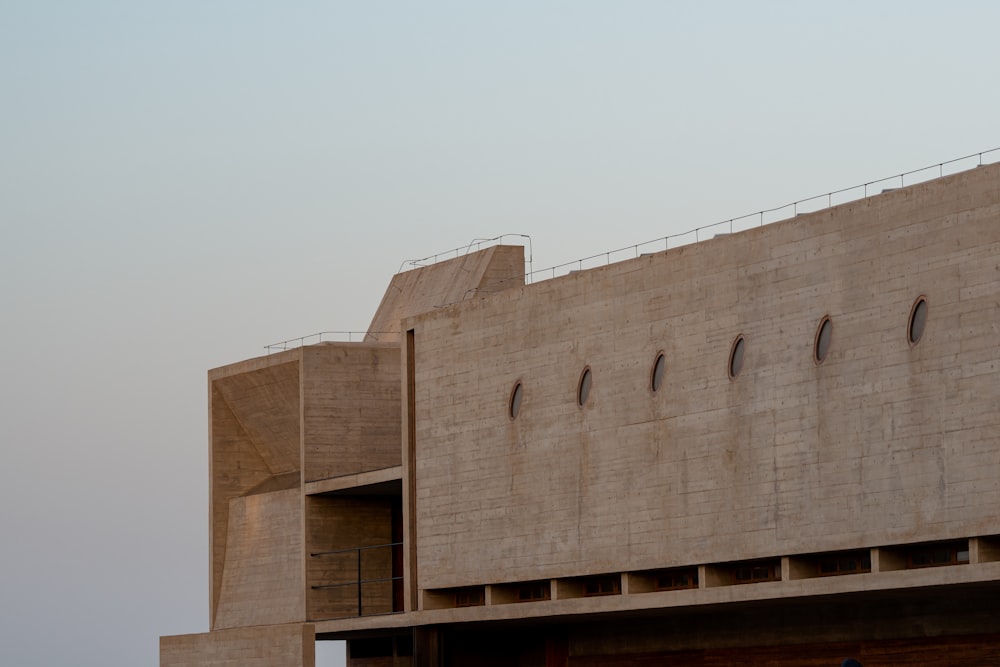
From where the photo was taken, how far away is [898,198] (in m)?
25.5

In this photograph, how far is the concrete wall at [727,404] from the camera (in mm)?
24438

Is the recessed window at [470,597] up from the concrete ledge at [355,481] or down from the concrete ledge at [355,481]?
down

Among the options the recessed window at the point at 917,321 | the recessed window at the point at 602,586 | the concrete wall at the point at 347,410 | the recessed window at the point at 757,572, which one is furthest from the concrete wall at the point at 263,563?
the recessed window at the point at 917,321

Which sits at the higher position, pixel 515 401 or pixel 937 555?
pixel 515 401

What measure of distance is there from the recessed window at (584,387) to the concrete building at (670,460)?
0.16 meters

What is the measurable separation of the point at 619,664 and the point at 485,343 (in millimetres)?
6673

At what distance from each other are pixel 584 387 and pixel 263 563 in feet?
42.4

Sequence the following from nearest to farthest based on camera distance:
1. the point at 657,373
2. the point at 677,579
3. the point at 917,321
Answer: the point at 917,321 < the point at 677,579 < the point at 657,373

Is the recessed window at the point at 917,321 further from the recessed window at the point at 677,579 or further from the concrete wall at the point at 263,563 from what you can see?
the concrete wall at the point at 263,563

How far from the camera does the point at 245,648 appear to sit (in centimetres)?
4062

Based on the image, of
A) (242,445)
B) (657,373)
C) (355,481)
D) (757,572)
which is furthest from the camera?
(242,445)

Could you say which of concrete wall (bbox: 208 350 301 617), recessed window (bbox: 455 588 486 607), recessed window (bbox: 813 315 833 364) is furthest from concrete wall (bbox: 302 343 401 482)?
recessed window (bbox: 813 315 833 364)

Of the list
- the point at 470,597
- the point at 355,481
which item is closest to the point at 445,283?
the point at 355,481

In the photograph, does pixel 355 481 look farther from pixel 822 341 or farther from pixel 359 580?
pixel 822 341
